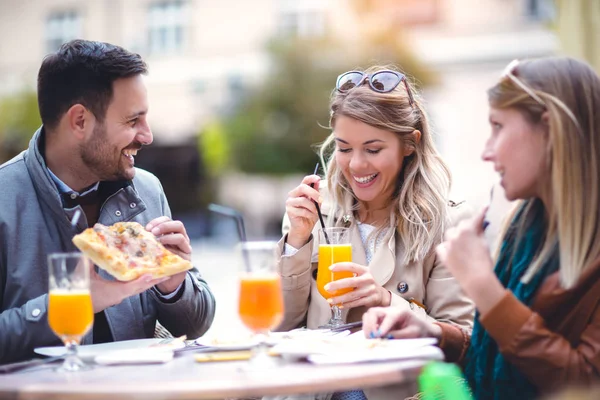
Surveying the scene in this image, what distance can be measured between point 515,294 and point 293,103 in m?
24.0

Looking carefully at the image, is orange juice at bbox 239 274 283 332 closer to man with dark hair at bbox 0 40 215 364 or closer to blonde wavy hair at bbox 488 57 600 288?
man with dark hair at bbox 0 40 215 364

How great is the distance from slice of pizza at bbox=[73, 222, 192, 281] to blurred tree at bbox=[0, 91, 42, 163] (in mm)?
23781

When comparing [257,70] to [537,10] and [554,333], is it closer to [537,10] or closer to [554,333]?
[537,10]

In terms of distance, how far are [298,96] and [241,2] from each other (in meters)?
8.07

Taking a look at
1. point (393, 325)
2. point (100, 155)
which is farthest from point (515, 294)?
point (100, 155)

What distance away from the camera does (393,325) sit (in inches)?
105

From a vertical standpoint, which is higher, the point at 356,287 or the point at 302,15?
the point at 302,15

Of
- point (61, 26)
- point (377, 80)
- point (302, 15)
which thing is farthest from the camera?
point (61, 26)

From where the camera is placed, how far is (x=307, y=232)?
3.32 meters

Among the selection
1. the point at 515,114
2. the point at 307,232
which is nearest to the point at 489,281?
the point at 515,114

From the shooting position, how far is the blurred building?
26281mm

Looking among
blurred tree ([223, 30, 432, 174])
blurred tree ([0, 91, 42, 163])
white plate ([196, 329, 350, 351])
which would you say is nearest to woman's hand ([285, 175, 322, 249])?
white plate ([196, 329, 350, 351])

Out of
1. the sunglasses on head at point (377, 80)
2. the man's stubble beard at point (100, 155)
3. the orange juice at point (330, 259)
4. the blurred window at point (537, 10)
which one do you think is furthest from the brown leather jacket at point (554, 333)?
the blurred window at point (537, 10)

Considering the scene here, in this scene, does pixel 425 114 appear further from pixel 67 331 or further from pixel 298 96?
pixel 298 96
